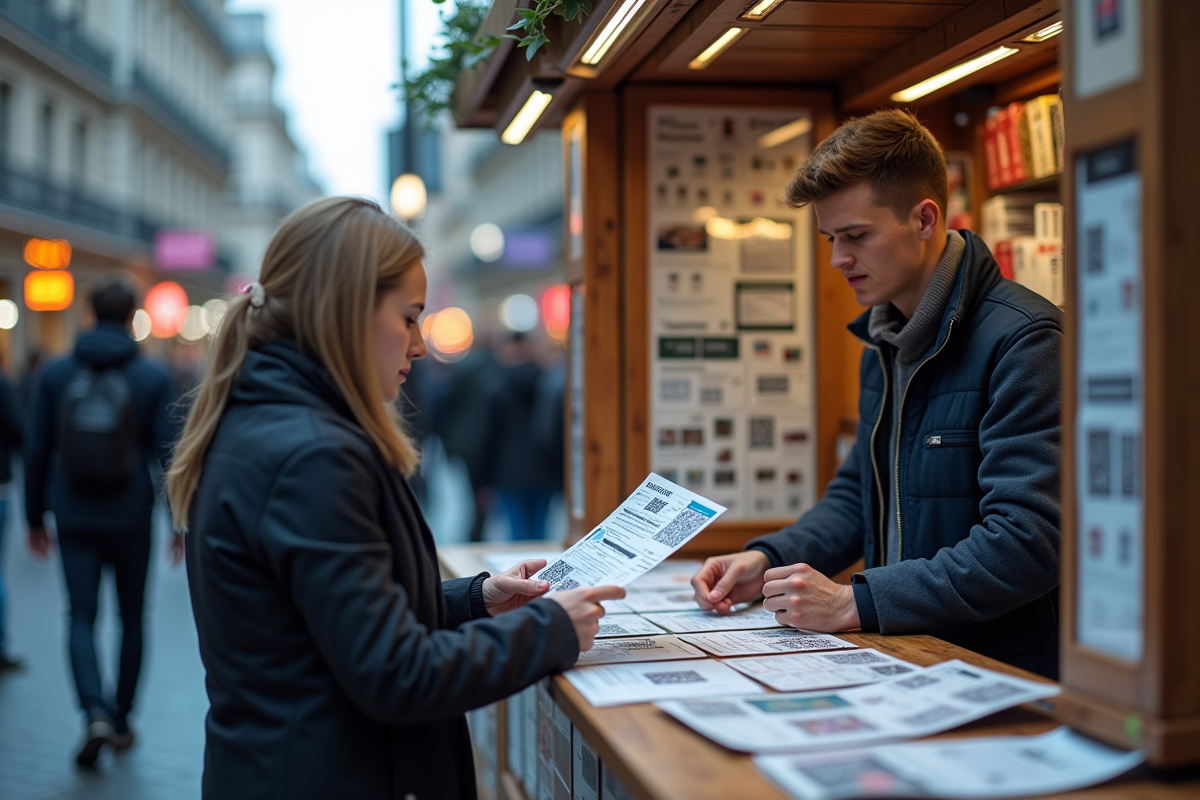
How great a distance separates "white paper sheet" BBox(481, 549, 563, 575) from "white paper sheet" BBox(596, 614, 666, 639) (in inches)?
34.6

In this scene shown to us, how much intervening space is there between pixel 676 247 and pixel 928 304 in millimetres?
1633

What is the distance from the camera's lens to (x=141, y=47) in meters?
33.0

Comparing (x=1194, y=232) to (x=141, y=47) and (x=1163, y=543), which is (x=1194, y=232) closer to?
(x=1163, y=543)

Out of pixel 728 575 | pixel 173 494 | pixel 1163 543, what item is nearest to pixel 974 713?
pixel 1163 543

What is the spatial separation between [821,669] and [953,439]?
70 cm

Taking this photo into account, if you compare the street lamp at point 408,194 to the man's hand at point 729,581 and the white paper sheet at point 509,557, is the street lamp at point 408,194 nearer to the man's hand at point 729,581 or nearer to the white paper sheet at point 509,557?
the white paper sheet at point 509,557

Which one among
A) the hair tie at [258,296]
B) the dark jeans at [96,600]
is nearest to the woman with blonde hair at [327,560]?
the hair tie at [258,296]

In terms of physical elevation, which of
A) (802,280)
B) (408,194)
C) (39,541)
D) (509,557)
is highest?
(408,194)

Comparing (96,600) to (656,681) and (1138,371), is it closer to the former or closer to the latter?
(656,681)

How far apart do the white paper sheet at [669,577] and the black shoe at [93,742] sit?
2847mm

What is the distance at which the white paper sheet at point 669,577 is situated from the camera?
10.8 ft

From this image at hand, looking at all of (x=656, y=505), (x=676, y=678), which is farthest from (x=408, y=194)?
(x=676, y=678)

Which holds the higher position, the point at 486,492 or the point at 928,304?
the point at 928,304

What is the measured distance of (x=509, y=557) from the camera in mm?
3969
